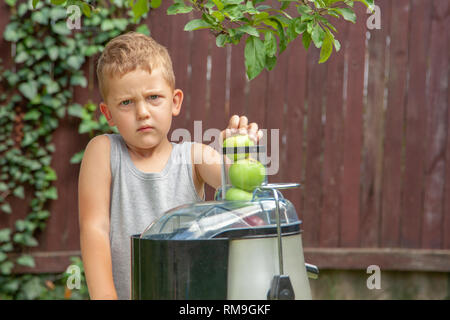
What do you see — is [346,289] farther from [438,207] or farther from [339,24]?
[339,24]

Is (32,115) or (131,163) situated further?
(32,115)

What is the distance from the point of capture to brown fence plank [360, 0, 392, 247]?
130 inches

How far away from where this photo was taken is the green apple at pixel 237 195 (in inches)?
39.9

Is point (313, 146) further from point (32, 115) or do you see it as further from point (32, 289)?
point (32, 289)

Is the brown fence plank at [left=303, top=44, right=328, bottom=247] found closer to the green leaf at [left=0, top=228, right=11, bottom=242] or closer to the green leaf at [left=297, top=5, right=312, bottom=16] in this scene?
the green leaf at [left=0, top=228, right=11, bottom=242]

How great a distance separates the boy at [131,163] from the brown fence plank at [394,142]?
80.6 inches

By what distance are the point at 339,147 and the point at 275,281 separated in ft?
8.15

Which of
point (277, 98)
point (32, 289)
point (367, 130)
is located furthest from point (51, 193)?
point (367, 130)

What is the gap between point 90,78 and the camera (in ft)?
10.1

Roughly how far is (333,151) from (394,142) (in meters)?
0.37

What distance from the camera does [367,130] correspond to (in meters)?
3.29

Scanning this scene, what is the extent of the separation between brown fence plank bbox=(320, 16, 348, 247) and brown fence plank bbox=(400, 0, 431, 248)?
1.32ft

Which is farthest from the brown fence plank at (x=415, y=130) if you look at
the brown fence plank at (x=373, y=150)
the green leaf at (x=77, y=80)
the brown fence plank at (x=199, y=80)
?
the green leaf at (x=77, y=80)
